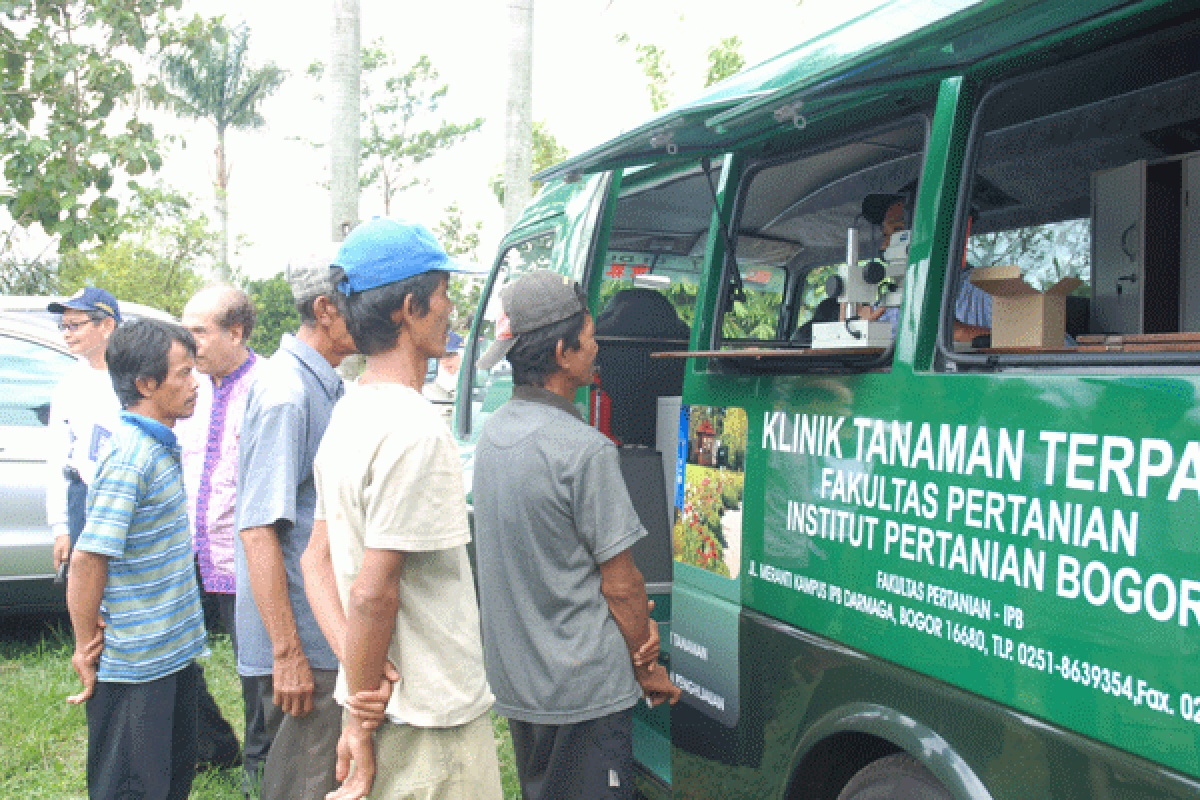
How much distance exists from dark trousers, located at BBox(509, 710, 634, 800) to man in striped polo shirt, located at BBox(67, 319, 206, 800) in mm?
1216

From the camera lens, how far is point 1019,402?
1854mm

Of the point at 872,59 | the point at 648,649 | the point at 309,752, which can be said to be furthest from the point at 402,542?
the point at 872,59

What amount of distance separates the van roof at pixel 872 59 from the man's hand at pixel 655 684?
137cm

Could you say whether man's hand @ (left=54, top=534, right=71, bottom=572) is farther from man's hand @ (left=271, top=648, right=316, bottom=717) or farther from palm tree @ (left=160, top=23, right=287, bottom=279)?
palm tree @ (left=160, top=23, right=287, bottom=279)

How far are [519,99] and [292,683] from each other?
797 centimetres

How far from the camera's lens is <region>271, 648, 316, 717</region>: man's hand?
104 inches

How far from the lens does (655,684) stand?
2.60 metres

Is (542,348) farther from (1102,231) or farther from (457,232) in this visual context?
(457,232)

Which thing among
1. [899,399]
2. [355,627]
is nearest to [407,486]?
[355,627]

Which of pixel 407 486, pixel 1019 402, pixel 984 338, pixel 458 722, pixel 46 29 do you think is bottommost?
pixel 458 722

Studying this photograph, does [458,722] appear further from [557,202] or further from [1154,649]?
[557,202]

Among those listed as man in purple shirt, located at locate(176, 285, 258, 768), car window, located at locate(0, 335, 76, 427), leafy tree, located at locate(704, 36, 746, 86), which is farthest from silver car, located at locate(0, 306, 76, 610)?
leafy tree, located at locate(704, 36, 746, 86)

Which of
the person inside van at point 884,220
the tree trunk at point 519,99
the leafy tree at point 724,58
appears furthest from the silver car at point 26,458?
the leafy tree at point 724,58

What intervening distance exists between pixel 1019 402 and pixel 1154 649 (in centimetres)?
49
